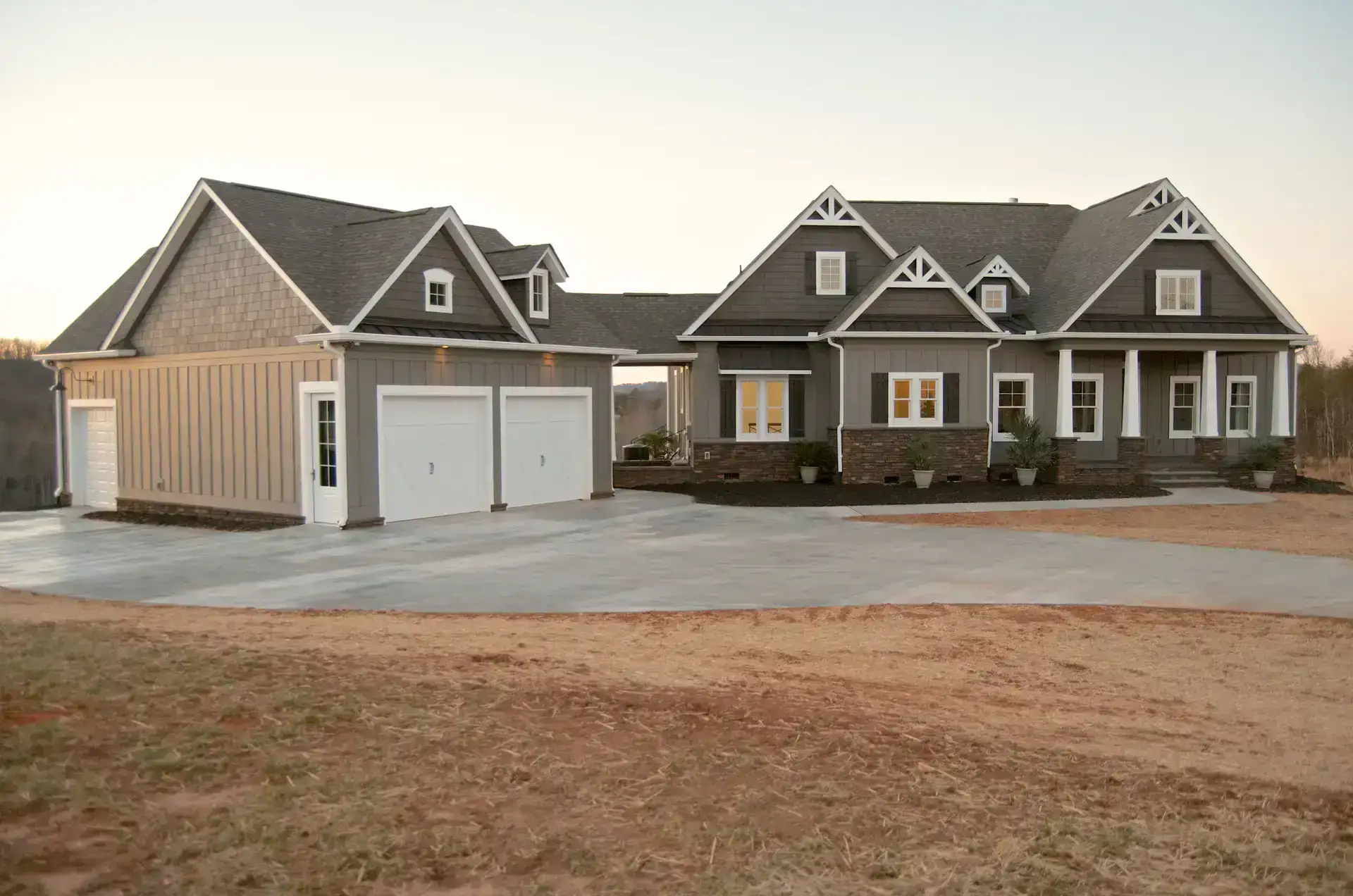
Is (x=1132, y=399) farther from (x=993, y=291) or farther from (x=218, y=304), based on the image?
(x=218, y=304)

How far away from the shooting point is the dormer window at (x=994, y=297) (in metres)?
28.0

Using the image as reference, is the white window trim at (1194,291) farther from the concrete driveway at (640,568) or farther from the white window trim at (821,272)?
the concrete driveway at (640,568)

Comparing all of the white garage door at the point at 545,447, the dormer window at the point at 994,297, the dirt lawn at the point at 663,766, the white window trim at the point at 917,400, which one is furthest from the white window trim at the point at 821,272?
the dirt lawn at the point at 663,766

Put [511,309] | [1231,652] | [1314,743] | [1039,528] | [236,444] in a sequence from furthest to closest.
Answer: [511,309], [236,444], [1039,528], [1231,652], [1314,743]

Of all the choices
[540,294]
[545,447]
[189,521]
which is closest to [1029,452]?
[545,447]

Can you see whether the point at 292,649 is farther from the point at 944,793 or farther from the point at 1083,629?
the point at 1083,629

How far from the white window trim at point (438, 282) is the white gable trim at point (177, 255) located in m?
2.40

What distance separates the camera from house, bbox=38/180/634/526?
18.3 meters

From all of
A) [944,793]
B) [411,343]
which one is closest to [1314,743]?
[944,793]

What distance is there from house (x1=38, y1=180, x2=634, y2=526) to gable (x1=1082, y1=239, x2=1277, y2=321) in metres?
13.4

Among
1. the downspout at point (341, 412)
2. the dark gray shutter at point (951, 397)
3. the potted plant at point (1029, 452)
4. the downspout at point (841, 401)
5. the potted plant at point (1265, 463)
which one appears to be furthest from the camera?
the potted plant at point (1265, 463)

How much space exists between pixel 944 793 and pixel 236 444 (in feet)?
57.3

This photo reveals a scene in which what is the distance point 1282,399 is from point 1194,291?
368cm

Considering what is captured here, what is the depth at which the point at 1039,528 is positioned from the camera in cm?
1812
